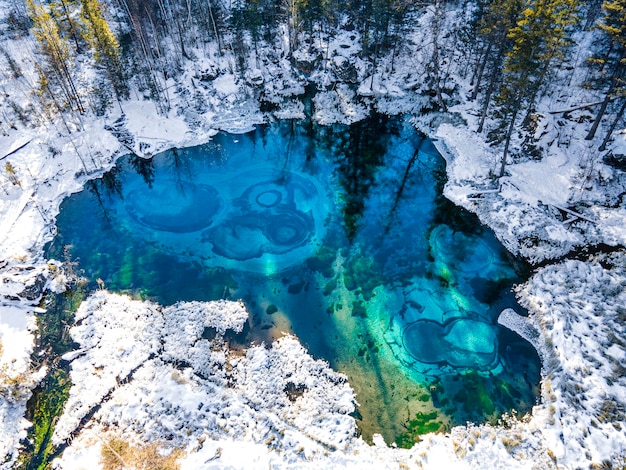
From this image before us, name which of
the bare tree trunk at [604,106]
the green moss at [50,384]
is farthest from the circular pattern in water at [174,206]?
the bare tree trunk at [604,106]

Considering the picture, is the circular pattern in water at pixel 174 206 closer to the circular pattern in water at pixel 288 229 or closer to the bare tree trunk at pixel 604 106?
the circular pattern in water at pixel 288 229

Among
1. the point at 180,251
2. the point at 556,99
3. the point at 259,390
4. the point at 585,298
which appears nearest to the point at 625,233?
the point at 585,298

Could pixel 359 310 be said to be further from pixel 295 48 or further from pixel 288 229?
pixel 295 48

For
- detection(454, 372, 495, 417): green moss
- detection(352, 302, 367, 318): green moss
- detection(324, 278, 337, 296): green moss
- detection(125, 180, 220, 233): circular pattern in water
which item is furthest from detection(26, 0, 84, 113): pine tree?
detection(454, 372, 495, 417): green moss

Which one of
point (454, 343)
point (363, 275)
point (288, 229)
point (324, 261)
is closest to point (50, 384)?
point (288, 229)

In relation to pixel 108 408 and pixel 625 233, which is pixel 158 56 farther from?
pixel 625 233
